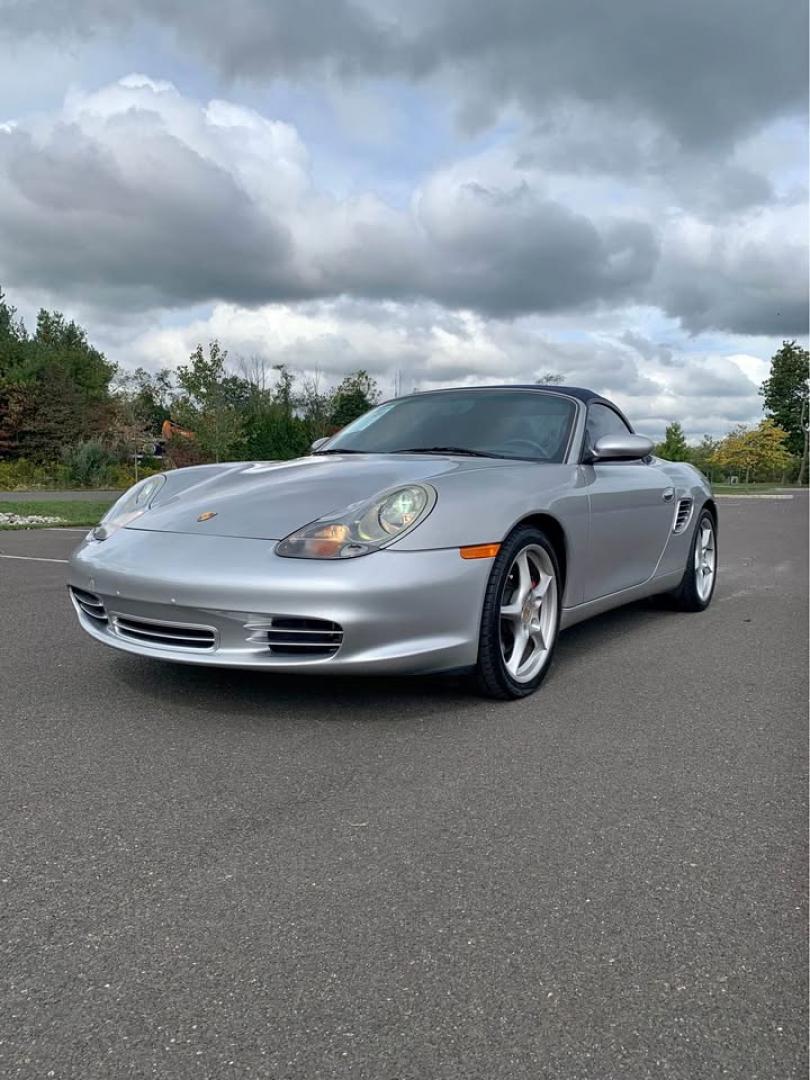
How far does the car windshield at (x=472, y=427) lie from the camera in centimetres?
414

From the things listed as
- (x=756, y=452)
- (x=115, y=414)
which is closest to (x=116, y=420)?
(x=115, y=414)

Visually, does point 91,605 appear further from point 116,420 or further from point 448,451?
point 116,420

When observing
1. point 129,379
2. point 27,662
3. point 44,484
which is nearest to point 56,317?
point 129,379

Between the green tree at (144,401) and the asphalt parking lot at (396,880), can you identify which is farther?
the green tree at (144,401)

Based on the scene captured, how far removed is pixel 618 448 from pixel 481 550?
127cm

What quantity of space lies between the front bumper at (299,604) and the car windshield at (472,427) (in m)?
1.03

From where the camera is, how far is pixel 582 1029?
1.48 m

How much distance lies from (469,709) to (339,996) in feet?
6.02

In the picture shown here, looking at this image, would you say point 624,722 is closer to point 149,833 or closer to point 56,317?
point 149,833

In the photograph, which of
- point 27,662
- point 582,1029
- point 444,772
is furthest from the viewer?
point 27,662

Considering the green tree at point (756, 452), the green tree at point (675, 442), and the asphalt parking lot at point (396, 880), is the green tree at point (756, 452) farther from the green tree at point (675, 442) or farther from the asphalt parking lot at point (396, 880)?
the asphalt parking lot at point (396, 880)

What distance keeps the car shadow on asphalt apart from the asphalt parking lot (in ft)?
0.06

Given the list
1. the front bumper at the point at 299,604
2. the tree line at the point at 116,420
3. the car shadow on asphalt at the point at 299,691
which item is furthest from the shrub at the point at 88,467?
the front bumper at the point at 299,604

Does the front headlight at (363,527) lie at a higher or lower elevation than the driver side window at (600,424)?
lower
